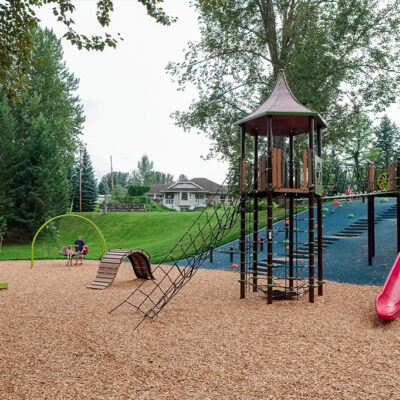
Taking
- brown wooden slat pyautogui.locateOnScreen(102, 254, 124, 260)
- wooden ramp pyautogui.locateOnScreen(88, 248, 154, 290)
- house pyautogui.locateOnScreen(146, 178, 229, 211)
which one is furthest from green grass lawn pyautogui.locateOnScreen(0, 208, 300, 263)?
house pyautogui.locateOnScreen(146, 178, 229, 211)

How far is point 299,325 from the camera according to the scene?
7.29 m

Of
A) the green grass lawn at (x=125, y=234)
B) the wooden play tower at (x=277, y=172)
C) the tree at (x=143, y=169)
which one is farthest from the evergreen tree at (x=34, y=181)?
the tree at (x=143, y=169)

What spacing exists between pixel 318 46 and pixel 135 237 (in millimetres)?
18434

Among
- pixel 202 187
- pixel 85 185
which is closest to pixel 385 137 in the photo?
pixel 202 187

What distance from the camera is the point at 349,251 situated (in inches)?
A: 595

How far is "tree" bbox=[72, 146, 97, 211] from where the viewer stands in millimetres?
49125

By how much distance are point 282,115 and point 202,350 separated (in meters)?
6.04

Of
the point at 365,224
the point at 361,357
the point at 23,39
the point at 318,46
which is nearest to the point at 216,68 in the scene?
the point at 318,46

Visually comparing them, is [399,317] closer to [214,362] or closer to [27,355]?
[214,362]

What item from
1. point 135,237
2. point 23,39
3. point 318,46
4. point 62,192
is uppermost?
point 318,46

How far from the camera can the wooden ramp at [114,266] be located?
11867 millimetres

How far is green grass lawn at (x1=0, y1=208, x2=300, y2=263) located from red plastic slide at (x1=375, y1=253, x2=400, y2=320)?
1271cm

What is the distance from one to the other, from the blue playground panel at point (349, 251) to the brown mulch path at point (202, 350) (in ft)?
8.43

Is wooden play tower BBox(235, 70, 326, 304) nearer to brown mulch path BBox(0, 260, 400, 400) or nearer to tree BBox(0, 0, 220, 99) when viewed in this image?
brown mulch path BBox(0, 260, 400, 400)
